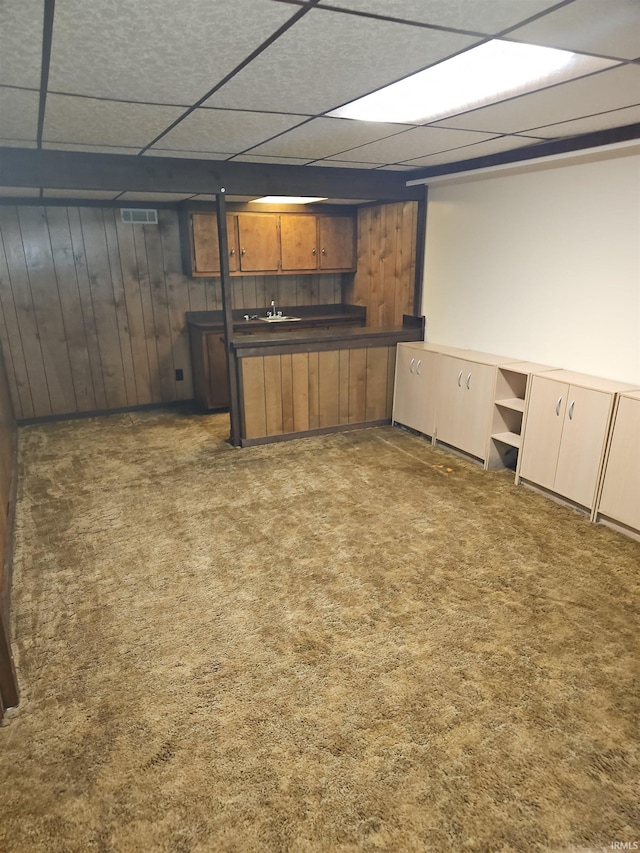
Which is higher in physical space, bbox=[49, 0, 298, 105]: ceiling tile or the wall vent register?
bbox=[49, 0, 298, 105]: ceiling tile

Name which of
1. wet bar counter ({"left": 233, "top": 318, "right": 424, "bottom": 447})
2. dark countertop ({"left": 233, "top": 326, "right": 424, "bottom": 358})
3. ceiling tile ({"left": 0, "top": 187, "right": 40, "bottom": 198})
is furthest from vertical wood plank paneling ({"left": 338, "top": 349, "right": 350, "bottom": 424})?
ceiling tile ({"left": 0, "top": 187, "right": 40, "bottom": 198})

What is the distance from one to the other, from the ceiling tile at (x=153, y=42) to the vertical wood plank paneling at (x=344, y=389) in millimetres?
3071

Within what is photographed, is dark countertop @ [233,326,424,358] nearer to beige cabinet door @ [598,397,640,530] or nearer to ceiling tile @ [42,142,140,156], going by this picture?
ceiling tile @ [42,142,140,156]

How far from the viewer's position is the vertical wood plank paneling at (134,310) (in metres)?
5.82

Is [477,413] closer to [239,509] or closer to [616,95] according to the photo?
[239,509]

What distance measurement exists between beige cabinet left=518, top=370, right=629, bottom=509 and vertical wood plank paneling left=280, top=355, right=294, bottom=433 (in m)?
2.10

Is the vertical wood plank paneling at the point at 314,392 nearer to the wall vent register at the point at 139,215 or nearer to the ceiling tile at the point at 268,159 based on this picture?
the ceiling tile at the point at 268,159

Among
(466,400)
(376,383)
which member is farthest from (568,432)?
(376,383)

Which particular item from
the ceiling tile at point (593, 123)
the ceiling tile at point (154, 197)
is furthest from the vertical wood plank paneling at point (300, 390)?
the ceiling tile at point (593, 123)

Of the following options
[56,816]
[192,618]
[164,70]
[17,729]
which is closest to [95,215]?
[164,70]

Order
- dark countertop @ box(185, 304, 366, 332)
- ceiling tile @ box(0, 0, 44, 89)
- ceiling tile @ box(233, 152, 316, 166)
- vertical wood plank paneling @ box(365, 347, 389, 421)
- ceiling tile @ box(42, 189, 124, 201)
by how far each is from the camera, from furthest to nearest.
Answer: dark countertop @ box(185, 304, 366, 332)
vertical wood plank paneling @ box(365, 347, 389, 421)
ceiling tile @ box(42, 189, 124, 201)
ceiling tile @ box(233, 152, 316, 166)
ceiling tile @ box(0, 0, 44, 89)

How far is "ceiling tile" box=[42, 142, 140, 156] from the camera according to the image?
334 cm

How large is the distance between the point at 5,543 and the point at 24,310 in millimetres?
3294

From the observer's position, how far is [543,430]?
3.69 m
